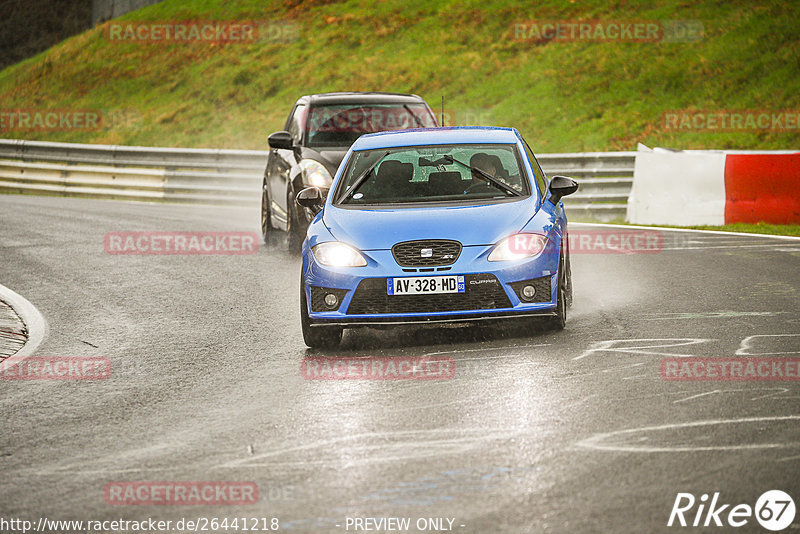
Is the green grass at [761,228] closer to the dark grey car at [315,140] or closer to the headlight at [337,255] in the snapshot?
the dark grey car at [315,140]

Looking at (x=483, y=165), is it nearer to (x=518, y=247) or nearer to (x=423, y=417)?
(x=518, y=247)

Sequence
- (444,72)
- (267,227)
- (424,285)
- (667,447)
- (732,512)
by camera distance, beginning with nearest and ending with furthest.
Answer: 1. (732,512)
2. (667,447)
3. (424,285)
4. (267,227)
5. (444,72)

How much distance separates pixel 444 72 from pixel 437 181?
2937 cm

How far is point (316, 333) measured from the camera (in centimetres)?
844

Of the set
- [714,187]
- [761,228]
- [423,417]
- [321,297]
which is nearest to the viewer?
[423,417]

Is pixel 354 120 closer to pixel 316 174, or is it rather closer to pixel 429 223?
pixel 316 174

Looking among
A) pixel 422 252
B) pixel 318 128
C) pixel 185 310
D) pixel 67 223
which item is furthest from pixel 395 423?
pixel 67 223

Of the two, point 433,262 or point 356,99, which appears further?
point 356,99

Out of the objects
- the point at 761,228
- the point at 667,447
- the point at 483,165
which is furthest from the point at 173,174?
the point at 667,447

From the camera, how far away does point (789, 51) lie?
30766mm

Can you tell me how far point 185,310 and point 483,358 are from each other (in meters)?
3.68

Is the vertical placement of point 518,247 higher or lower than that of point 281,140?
higher

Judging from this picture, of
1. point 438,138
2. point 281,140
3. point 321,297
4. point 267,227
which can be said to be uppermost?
point 438,138

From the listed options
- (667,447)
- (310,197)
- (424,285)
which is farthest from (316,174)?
(667,447)
